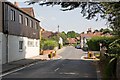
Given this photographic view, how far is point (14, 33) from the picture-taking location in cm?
3525

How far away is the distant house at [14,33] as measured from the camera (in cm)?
3081

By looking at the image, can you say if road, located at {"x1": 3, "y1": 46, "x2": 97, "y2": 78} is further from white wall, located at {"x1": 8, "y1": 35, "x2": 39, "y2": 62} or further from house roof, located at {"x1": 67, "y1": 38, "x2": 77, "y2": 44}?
house roof, located at {"x1": 67, "y1": 38, "x2": 77, "y2": 44}

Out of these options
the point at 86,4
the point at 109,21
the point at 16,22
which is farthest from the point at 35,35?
the point at 109,21

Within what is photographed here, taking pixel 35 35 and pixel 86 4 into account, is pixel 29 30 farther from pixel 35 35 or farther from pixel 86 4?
pixel 86 4

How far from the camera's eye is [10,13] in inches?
1303

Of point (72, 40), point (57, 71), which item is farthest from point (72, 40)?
point (57, 71)

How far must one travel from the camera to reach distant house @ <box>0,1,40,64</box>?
101 feet

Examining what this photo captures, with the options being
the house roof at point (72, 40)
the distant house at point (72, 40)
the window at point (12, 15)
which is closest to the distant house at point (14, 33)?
the window at point (12, 15)

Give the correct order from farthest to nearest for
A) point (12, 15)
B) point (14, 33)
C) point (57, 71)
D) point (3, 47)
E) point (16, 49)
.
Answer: point (16, 49), point (14, 33), point (12, 15), point (3, 47), point (57, 71)

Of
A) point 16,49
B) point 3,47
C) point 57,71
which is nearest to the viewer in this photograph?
point 57,71

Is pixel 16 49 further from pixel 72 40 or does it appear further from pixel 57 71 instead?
pixel 72 40

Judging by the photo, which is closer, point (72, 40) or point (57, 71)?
point (57, 71)

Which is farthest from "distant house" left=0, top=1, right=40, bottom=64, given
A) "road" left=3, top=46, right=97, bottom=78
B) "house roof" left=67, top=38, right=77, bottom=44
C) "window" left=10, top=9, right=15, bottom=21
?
"house roof" left=67, top=38, right=77, bottom=44

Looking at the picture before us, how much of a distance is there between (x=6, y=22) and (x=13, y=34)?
3.34 metres
